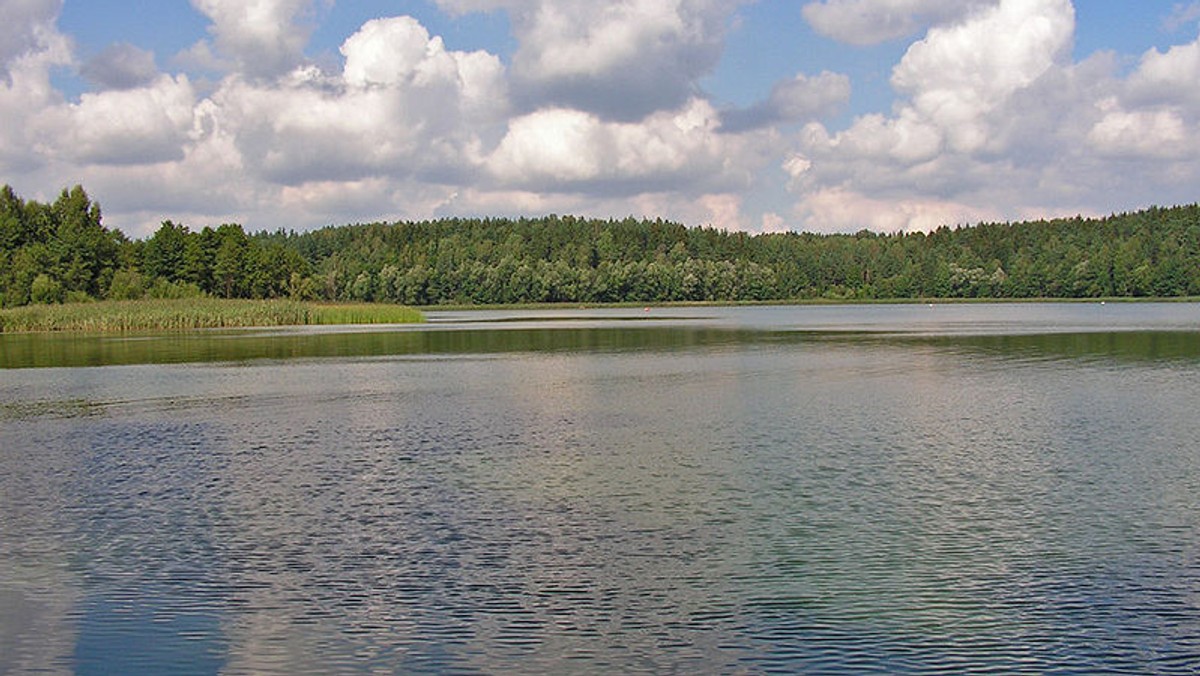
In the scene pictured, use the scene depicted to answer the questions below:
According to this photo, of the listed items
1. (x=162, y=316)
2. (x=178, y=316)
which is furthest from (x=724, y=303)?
(x=162, y=316)

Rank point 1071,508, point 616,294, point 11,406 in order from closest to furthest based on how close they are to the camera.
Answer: point 1071,508 → point 11,406 → point 616,294

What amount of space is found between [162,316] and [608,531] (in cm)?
7337

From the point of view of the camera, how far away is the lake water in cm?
1073

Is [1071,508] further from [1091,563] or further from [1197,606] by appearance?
[1197,606]

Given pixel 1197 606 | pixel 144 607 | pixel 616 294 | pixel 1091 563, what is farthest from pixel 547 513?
pixel 616 294

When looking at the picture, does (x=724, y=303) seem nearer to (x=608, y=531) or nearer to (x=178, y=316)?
A: (x=178, y=316)

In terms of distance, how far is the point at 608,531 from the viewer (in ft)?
50.1

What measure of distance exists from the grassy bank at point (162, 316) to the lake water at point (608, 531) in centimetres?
4891

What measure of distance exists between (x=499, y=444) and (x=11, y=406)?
17.1 m

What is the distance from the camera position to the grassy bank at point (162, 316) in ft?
264

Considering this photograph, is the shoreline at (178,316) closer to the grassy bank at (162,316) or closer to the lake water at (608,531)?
the grassy bank at (162,316)

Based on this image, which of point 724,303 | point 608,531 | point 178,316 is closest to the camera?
point 608,531

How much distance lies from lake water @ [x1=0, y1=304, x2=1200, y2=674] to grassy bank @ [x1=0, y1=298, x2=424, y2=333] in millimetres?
48905

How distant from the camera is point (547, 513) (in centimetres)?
1653
